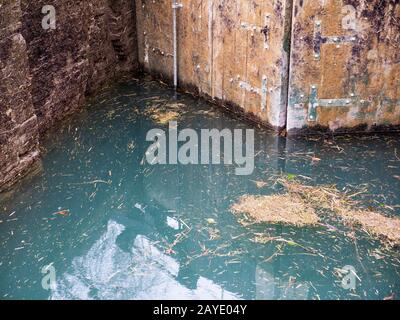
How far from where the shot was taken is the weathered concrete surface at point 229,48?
5828mm

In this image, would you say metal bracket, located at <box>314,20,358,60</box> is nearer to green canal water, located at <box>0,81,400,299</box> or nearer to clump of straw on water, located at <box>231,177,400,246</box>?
green canal water, located at <box>0,81,400,299</box>

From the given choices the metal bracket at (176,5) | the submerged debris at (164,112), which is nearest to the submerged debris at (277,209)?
the submerged debris at (164,112)

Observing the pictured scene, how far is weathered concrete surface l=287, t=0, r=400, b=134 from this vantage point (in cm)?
558

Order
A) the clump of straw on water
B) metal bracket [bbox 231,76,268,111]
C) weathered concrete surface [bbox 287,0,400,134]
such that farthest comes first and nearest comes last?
metal bracket [bbox 231,76,268,111] < weathered concrete surface [bbox 287,0,400,134] < the clump of straw on water

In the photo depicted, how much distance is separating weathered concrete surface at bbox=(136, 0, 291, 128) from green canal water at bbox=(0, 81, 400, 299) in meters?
0.36

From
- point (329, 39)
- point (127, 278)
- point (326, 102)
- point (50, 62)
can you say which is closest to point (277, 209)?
point (127, 278)

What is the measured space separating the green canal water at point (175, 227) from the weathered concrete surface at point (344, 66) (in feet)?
0.83

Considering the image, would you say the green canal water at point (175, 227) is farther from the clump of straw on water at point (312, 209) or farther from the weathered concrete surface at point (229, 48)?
the weathered concrete surface at point (229, 48)

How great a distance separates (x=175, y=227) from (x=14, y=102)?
183cm

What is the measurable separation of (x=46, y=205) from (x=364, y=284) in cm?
269

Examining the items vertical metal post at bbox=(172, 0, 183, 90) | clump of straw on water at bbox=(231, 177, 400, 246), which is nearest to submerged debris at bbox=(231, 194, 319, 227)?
clump of straw on water at bbox=(231, 177, 400, 246)

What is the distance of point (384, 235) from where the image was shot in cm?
457
